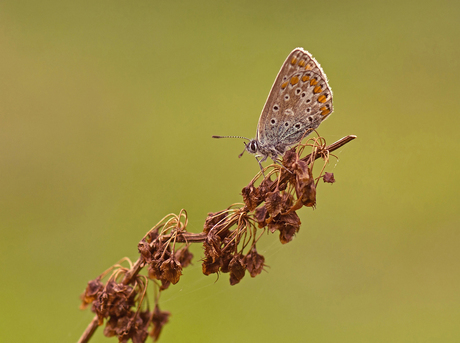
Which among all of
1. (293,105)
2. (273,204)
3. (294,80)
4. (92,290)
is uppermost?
(294,80)

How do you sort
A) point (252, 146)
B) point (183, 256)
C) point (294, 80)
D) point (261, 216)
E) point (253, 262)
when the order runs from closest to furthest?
point (261, 216) < point (253, 262) < point (183, 256) < point (294, 80) < point (252, 146)

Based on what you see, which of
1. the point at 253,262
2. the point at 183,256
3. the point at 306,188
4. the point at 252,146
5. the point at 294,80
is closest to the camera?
the point at 306,188

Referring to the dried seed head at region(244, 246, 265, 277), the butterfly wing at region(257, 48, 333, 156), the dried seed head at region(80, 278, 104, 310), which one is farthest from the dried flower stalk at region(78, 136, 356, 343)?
the butterfly wing at region(257, 48, 333, 156)


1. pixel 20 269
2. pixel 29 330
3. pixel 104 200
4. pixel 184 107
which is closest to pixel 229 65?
pixel 184 107

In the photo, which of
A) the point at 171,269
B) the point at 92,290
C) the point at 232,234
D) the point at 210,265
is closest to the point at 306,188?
the point at 232,234

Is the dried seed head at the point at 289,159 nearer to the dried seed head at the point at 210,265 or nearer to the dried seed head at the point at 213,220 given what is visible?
the dried seed head at the point at 213,220

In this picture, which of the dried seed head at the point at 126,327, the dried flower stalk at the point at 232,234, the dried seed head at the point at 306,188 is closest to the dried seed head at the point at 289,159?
the dried flower stalk at the point at 232,234

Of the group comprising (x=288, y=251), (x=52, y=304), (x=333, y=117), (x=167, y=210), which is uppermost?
(x=333, y=117)

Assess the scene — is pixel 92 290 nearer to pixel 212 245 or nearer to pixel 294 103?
pixel 212 245

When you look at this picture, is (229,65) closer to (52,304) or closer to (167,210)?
(167,210)
